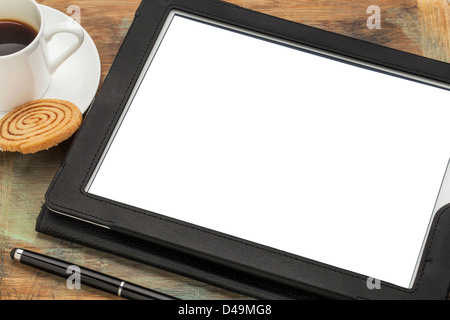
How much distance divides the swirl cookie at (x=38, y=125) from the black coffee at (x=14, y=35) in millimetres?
74

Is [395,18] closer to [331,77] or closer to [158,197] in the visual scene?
[331,77]

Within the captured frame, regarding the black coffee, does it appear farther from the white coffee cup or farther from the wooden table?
the wooden table

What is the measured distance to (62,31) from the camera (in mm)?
748

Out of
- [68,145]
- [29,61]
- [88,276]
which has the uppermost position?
[29,61]

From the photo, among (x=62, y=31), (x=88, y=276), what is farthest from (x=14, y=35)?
(x=88, y=276)

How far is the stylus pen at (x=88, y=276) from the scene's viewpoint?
0.67 m

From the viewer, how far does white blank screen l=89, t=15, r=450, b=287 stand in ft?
2.16

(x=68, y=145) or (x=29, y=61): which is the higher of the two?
(x=29, y=61)

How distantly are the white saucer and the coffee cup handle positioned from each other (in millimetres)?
22

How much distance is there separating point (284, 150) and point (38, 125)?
0.99 ft

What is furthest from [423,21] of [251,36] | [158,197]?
[158,197]

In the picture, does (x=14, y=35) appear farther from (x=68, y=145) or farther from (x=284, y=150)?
(x=284, y=150)
